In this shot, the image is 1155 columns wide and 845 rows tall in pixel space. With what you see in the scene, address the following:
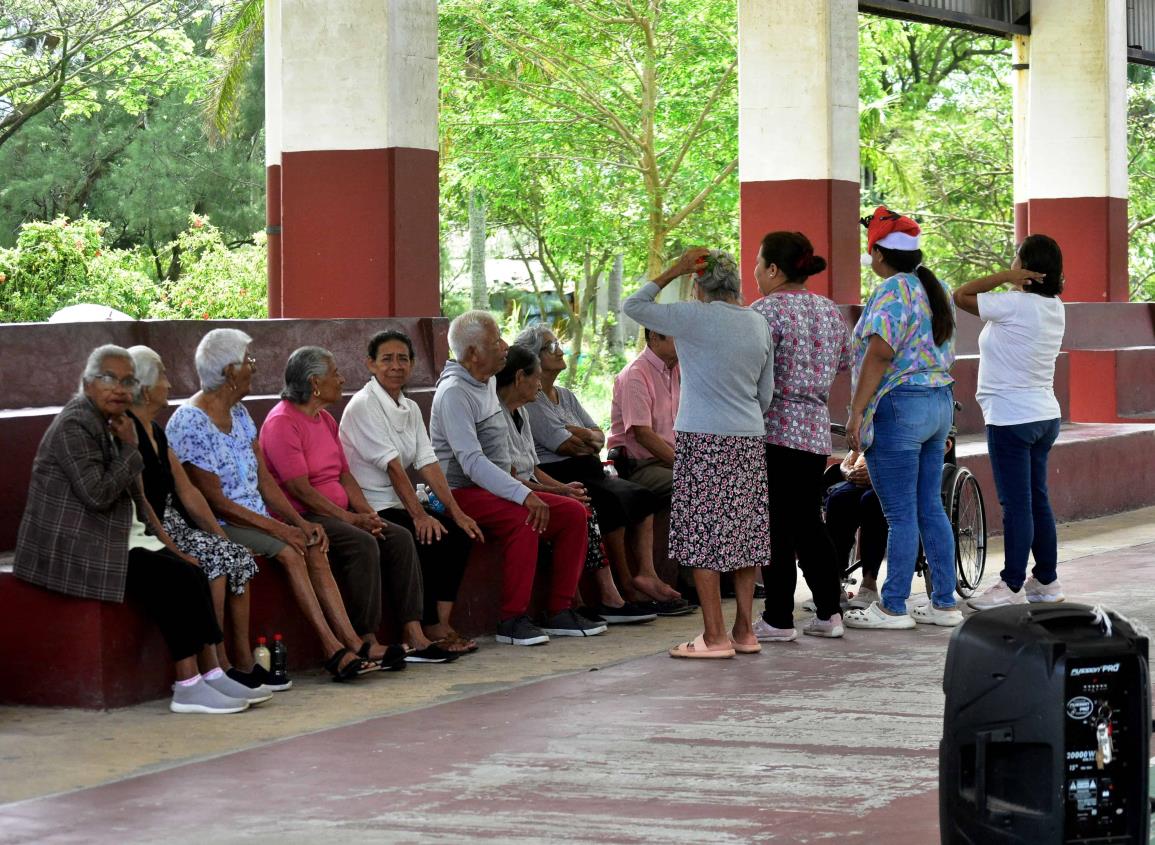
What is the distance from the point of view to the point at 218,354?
6.69m

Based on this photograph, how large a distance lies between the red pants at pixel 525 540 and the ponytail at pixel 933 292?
1673 millimetres

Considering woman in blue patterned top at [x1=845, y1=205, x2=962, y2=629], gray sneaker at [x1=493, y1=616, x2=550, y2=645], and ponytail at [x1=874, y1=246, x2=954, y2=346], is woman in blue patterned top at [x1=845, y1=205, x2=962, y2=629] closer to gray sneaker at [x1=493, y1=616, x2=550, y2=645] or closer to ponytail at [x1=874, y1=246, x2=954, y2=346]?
ponytail at [x1=874, y1=246, x2=954, y2=346]

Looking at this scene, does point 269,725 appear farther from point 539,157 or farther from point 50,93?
point 50,93

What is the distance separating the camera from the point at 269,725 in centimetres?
596

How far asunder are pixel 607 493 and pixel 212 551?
236cm

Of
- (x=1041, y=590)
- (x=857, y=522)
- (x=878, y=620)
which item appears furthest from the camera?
(x=1041, y=590)

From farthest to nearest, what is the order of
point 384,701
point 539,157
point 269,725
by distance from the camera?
point 539,157 → point 384,701 → point 269,725

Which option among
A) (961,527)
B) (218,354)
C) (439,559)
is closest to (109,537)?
(218,354)

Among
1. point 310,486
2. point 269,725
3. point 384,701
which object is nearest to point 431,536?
point 310,486

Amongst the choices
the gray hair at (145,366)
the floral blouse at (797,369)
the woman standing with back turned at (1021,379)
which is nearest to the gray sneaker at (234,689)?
the gray hair at (145,366)

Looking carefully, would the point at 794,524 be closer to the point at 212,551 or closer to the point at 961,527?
the point at 961,527

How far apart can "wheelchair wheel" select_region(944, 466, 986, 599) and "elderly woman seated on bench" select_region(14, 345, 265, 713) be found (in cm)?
387

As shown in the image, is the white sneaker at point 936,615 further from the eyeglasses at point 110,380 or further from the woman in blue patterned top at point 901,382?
the eyeglasses at point 110,380

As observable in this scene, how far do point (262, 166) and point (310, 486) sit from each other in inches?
1206
